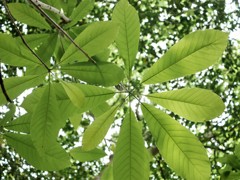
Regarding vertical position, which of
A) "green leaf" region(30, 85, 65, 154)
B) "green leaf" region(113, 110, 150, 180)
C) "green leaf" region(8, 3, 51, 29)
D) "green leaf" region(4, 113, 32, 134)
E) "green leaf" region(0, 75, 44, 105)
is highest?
"green leaf" region(8, 3, 51, 29)

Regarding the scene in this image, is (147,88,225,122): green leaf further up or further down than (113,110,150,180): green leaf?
further up

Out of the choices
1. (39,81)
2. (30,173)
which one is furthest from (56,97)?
(30,173)

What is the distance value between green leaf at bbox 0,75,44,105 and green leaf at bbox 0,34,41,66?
3 centimetres

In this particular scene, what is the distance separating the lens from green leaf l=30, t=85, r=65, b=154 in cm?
80

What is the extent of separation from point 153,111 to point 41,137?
24 cm

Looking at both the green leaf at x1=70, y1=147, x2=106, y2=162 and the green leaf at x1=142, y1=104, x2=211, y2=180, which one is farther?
the green leaf at x1=70, y1=147, x2=106, y2=162

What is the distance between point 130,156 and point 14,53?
34cm

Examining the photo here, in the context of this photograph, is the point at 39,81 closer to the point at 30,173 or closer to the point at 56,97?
the point at 56,97

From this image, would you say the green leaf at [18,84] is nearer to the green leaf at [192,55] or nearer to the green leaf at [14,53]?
the green leaf at [14,53]

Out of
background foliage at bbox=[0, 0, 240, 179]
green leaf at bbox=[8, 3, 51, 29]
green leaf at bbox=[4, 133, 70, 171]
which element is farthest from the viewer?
background foliage at bbox=[0, 0, 240, 179]

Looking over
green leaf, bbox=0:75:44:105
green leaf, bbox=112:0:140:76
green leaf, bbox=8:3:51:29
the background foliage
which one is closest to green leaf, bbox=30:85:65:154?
green leaf, bbox=0:75:44:105

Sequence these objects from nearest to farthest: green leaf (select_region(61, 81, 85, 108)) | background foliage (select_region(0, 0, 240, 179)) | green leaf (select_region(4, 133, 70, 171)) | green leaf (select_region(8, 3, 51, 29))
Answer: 1. green leaf (select_region(61, 81, 85, 108))
2. green leaf (select_region(4, 133, 70, 171))
3. green leaf (select_region(8, 3, 51, 29))
4. background foliage (select_region(0, 0, 240, 179))

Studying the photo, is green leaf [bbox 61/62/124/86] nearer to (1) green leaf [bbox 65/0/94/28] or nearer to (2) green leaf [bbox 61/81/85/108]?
(2) green leaf [bbox 61/81/85/108]

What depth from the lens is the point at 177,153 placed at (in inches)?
31.0
